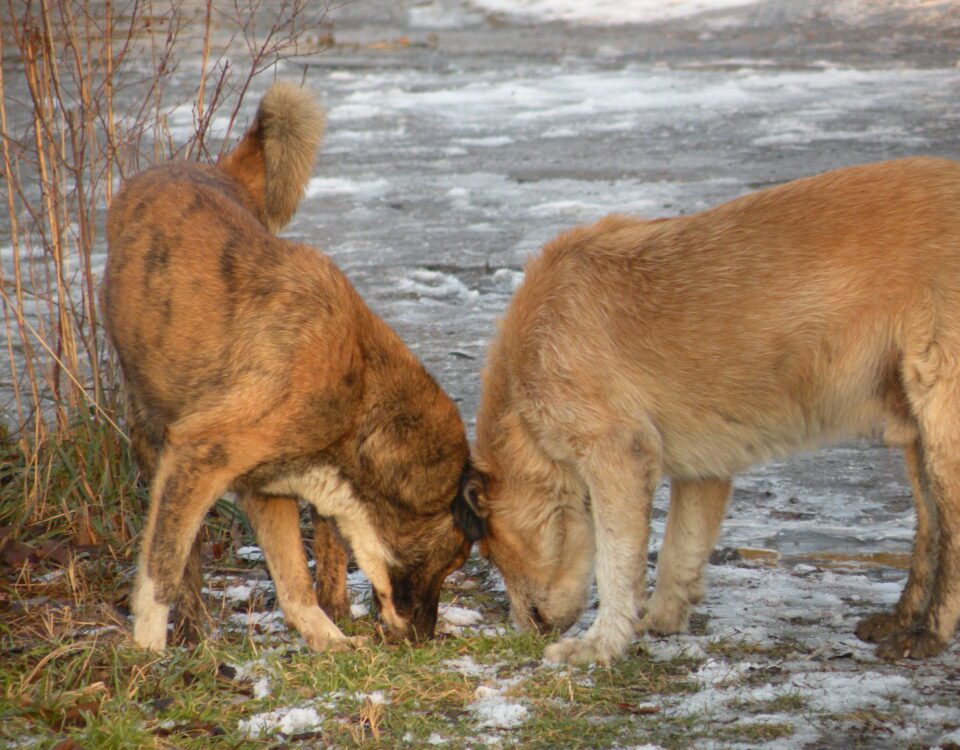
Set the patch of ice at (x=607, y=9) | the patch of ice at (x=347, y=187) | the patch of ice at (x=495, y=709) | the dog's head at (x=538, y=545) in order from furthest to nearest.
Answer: the patch of ice at (x=607, y=9)
the patch of ice at (x=347, y=187)
the dog's head at (x=538, y=545)
the patch of ice at (x=495, y=709)

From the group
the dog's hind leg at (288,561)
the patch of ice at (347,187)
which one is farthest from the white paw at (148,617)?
the patch of ice at (347,187)

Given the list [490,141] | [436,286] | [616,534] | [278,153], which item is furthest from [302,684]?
[490,141]

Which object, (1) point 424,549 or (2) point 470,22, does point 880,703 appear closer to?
(1) point 424,549

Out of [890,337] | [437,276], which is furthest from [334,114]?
[890,337]

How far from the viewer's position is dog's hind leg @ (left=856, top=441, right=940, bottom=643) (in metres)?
4.71

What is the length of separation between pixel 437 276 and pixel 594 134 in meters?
3.69

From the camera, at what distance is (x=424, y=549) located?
4.83 meters

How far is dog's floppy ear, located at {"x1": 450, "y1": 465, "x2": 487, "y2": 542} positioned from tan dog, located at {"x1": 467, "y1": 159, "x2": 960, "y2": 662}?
3cm

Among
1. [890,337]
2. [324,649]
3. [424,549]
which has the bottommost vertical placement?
[324,649]

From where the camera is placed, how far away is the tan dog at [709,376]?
4473mm

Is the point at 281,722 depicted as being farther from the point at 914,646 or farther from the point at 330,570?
the point at 914,646

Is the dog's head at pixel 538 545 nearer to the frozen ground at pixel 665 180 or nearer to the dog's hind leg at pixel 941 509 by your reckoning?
the frozen ground at pixel 665 180

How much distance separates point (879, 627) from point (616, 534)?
39.8 inches

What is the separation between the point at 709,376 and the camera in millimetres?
4754
